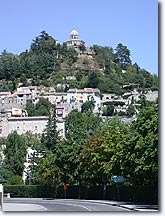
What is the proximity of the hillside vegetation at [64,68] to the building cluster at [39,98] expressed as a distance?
5.04 ft

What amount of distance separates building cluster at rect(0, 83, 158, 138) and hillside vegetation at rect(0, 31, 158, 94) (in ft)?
5.04

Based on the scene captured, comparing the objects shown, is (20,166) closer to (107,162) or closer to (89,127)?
(89,127)

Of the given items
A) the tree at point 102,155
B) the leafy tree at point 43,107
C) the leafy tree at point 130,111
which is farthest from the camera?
the leafy tree at point 43,107

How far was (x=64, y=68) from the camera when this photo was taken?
380ft

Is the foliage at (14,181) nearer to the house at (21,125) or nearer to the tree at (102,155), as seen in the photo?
the tree at (102,155)

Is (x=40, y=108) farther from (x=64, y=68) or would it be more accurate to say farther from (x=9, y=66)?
(x=64, y=68)

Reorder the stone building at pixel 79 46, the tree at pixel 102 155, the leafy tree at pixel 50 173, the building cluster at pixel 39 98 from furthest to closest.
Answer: the stone building at pixel 79 46 → the building cluster at pixel 39 98 → the leafy tree at pixel 50 173 → the tree at pixel 102 155

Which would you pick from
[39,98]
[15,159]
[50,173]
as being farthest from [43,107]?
[50,173]

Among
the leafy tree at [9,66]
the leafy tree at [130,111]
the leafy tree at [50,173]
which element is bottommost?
the leafy tree at [50,173]

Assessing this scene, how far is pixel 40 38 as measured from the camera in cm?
11206

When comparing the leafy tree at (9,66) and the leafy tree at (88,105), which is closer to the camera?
the leafy tree at (88,105)

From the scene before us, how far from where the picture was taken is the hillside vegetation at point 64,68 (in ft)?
335

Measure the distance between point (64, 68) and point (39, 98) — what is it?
55.5ft

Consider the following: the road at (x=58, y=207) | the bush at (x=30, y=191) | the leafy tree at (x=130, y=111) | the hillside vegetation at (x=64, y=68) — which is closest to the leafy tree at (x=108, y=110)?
the hillside vegetation at (x=64, y=68)
